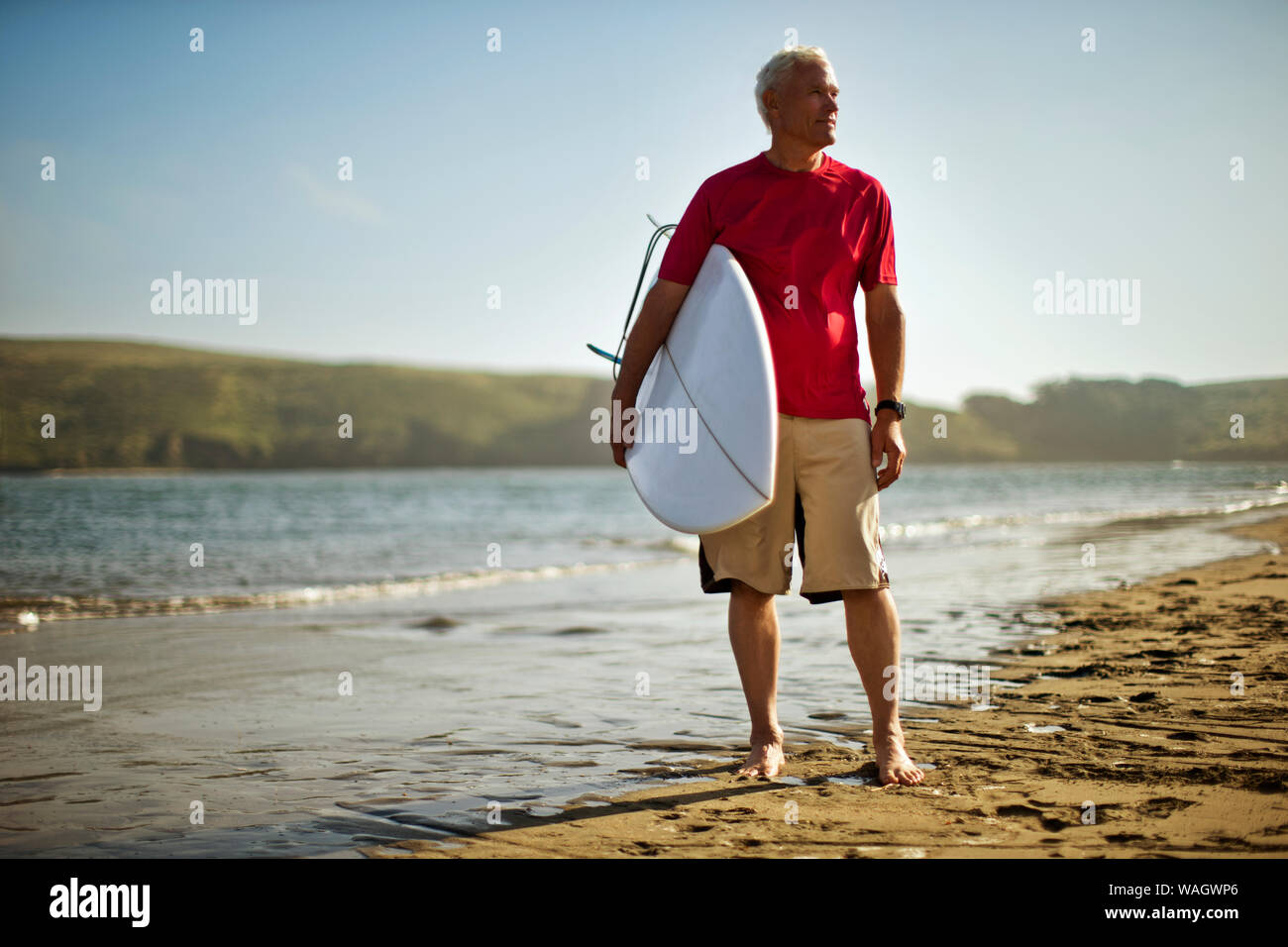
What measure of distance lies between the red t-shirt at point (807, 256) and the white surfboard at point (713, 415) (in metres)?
0.08

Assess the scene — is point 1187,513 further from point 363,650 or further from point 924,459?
point 924,459

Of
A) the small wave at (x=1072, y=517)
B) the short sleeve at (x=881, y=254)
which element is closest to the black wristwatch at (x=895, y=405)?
the short sleeve at (x=881, y=254)

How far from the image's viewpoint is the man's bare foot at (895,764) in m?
2.66

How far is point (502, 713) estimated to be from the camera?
12.6ft

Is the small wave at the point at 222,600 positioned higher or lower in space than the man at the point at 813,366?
lower

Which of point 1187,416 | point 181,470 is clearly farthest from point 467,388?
point 1187,416

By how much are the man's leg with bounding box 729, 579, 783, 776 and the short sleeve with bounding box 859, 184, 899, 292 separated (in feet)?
3.14

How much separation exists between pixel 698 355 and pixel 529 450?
110404mm

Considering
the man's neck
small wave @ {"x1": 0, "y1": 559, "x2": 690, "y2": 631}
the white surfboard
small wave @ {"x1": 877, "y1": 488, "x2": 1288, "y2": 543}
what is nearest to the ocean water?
small wave @ {"x1": 0, "y1": 559, "x2": 690, "y2": 631}

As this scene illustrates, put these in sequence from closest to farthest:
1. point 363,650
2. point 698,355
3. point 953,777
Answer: point 953,777
point 698,355
point 363,650

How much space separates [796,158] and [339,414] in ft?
369

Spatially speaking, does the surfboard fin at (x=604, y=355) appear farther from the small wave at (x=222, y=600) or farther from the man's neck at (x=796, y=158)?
the small wave at (x=222, y=600)

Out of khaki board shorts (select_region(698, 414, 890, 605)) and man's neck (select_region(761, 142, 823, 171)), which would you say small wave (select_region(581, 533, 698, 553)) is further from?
man's neck (select_region(761, 142, 823, 171))

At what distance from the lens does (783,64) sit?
109 inches
